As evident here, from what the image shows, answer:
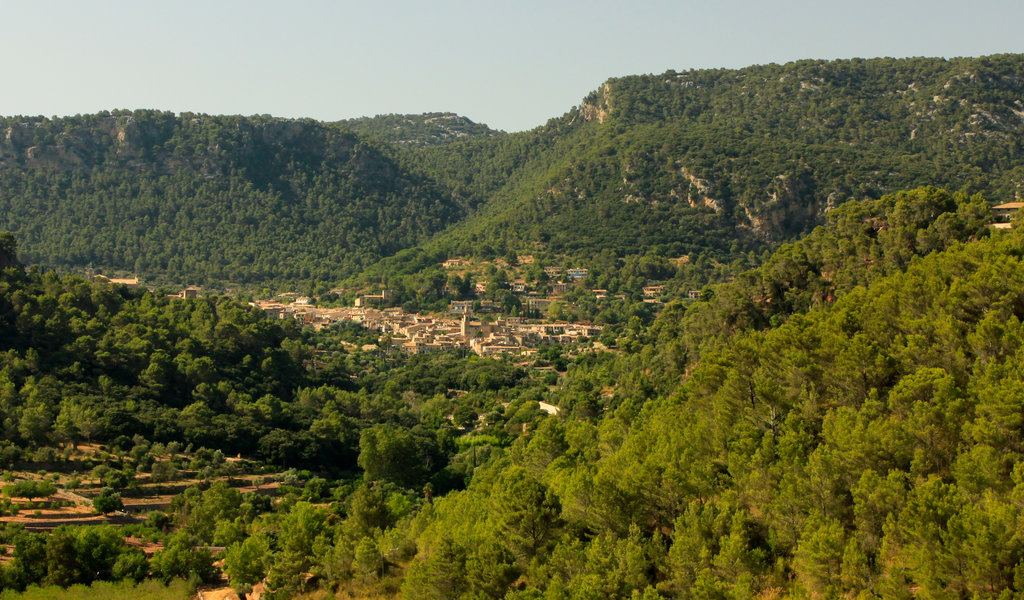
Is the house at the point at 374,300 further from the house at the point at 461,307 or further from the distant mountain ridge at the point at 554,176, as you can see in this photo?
the distant mountain ridge at the point at 554,176

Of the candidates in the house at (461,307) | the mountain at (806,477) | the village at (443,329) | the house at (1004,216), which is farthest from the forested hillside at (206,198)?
the mountain at (806,477)

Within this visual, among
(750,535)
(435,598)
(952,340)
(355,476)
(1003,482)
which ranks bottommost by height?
(355,476)

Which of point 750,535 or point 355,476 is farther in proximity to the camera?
point 355,476

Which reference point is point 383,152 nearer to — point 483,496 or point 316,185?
point 316,185

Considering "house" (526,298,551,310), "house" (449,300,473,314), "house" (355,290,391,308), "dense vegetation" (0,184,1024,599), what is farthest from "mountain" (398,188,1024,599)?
"house" (355,290,391,308)

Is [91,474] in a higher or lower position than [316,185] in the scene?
lower

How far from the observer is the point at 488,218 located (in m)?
111

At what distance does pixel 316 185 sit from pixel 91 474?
9262 centimetres

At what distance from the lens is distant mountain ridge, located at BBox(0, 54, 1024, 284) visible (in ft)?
309

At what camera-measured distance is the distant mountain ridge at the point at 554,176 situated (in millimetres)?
94250

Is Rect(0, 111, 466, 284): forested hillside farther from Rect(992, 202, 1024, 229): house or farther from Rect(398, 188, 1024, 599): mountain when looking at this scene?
Rect(398, 188, 1024, 599): mountain

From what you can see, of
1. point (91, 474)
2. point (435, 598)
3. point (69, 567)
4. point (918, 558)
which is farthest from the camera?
point (91, 474)

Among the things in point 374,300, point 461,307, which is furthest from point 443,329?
point 374,300

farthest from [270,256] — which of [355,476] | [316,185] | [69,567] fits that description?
[69,567]
